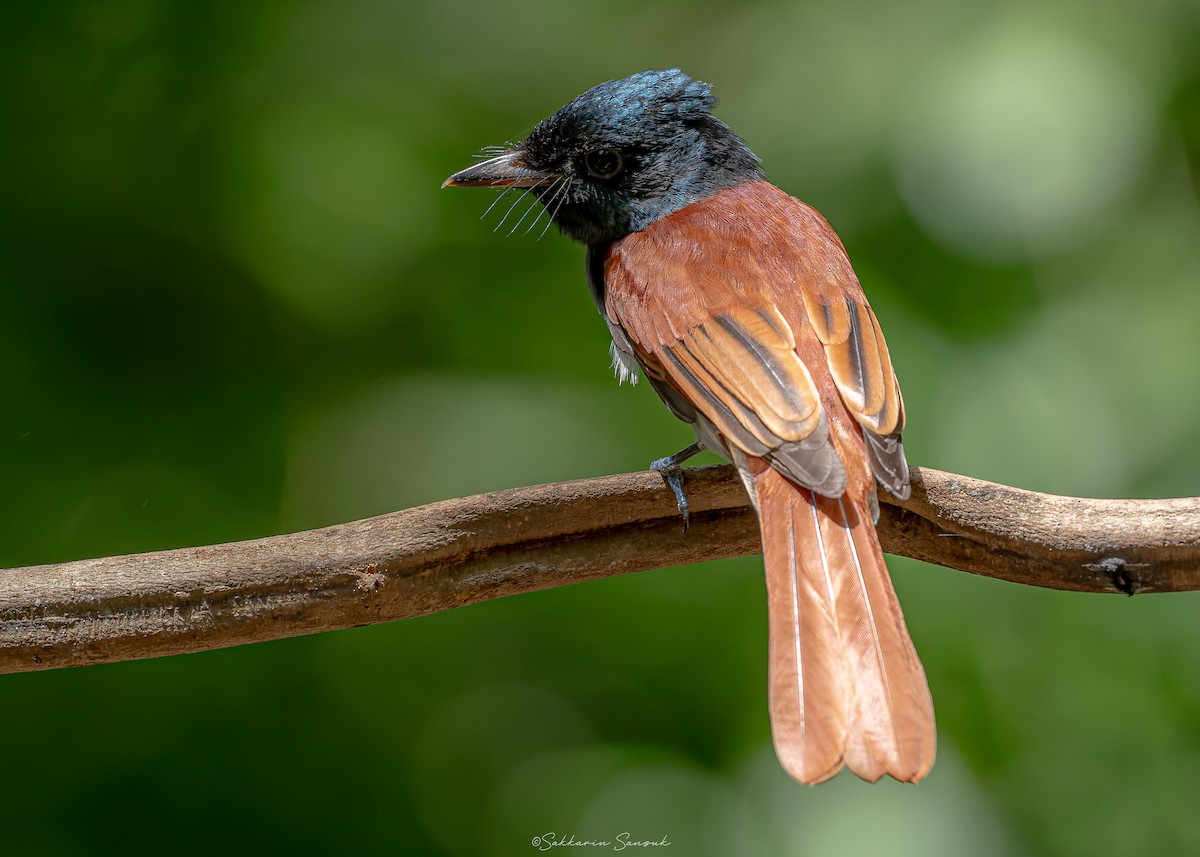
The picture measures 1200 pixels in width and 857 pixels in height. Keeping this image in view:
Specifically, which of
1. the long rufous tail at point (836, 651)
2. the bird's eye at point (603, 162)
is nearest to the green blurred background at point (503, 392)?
the bird's eye at point (603, 162)

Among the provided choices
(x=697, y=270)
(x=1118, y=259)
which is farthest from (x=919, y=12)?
(x=697, y=270)

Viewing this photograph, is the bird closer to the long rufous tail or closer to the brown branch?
the long rufous tail

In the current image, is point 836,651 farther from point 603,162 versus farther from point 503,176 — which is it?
point 503,176

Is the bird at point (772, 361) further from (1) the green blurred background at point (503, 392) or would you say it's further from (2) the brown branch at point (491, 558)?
(1) the green blurred background at point (503, 392)

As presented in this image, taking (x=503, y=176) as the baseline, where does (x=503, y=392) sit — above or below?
below

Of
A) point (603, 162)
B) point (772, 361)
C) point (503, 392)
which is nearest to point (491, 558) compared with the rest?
point (772, 361)

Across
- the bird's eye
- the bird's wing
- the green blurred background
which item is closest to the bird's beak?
the bird's eye
